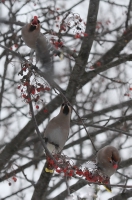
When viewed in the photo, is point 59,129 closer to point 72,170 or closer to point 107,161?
point 107,161

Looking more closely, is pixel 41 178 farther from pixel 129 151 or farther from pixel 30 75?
pixel 129 151

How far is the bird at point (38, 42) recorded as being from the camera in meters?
3.29

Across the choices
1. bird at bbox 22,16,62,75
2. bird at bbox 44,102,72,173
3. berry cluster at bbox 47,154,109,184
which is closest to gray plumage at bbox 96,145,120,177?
berry cluster at bbox 47,154,109,184

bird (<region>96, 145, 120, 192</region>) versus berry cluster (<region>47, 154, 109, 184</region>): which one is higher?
bird (<region>96, 145, 120, 192</region>)

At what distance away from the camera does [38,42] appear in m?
3.79

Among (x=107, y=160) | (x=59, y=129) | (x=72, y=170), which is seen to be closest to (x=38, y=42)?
(x=59, y=129)

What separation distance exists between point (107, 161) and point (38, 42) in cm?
127

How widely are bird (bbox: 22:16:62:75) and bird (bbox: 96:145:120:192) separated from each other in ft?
2.86

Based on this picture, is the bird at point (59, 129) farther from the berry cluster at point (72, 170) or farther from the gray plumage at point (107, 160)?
the berry cluster at point (72, 170)

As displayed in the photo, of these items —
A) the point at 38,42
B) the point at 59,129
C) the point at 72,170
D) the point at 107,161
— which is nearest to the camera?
the point at 72,170

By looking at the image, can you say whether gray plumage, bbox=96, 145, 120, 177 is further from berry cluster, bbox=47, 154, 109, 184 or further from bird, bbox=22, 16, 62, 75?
bird, bbox=22, 16, 62, 75

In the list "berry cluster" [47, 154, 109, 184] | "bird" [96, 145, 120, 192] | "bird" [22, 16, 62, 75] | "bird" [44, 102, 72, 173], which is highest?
"bird" [22, 16, 62, 75]

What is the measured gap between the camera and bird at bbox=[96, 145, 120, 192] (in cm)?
321

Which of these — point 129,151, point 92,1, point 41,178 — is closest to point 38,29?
point 92,1
